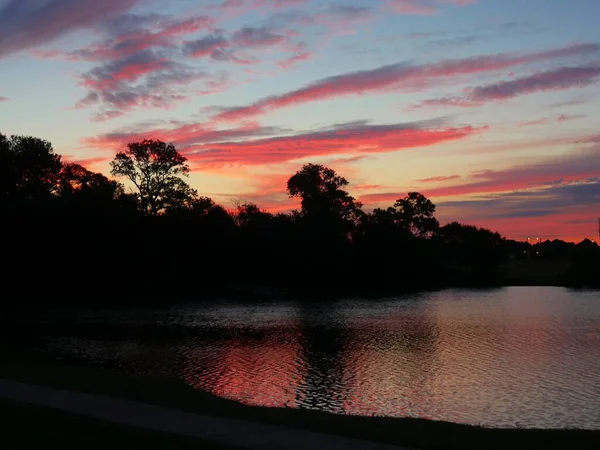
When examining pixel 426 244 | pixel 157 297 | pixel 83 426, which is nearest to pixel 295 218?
pixel 426 244

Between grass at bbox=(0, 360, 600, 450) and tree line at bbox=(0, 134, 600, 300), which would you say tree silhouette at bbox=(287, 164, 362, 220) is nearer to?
tree line at bbox=(0, 134, 600, 300)

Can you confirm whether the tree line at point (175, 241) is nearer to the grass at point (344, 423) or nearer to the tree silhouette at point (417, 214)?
the tree silhouette at point (417, 214)

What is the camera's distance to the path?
13555 millimetres

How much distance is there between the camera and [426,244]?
141m

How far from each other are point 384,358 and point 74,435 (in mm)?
22262

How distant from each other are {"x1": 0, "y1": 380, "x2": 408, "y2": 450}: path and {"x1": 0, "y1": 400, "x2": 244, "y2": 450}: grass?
0.49m

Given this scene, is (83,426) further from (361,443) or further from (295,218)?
(295,218)

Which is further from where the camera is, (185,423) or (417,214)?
(417,214)

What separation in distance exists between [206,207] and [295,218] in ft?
55.3

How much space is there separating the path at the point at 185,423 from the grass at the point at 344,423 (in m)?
0.80

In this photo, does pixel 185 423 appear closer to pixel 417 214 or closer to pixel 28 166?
pixel 28 166

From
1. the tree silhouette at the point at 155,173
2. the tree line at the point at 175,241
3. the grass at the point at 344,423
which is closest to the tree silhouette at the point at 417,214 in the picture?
the tree line at the point at 175,241

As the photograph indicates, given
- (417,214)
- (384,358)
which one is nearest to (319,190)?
(417,214)

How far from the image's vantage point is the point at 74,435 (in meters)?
13.9
